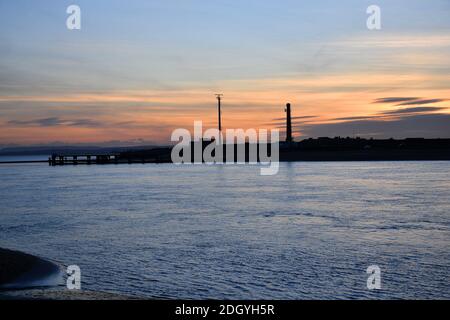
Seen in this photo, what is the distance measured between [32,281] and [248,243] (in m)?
6.77

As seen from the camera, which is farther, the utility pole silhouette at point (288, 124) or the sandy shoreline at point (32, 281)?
the utility pole silhouette at point (288, 124)

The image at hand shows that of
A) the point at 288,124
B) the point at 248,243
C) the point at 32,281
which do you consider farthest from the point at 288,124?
the point at 32,281

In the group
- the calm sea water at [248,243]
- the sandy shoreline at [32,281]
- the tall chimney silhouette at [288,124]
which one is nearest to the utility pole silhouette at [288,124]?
the tall chimney silhouette at [288,124]

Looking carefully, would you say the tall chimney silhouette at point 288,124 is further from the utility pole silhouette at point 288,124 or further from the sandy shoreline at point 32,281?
the sandy shoreline at point 32,281

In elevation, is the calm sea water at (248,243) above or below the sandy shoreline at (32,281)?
below

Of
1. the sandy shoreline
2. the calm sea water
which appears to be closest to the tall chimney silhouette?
the calm sea water

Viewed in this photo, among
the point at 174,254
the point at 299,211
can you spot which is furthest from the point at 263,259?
the point at 299,211

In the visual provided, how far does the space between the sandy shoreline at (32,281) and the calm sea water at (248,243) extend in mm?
734

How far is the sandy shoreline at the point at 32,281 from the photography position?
9.83m

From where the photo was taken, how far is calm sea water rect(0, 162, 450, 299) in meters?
Answer: 11.4

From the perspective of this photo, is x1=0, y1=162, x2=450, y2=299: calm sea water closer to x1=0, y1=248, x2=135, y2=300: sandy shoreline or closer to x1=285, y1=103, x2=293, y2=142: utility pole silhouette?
x1=0, y1=248, x2=135, y2=300: sandy shoreline

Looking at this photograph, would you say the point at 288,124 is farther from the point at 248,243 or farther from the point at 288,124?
the point at 248,243

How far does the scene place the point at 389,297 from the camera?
34.3ft

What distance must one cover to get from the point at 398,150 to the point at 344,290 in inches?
3882
